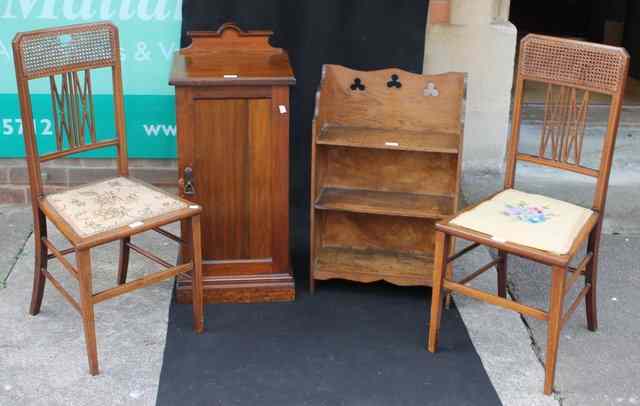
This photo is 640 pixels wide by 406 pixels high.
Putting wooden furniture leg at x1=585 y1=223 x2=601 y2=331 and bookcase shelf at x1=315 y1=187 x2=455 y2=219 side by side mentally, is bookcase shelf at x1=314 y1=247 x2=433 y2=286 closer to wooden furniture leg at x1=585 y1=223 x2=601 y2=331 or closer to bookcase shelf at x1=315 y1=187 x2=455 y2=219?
bookcase shelf at x1=315 y1=187 x2=455 y2=219

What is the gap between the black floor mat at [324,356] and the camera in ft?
9.70

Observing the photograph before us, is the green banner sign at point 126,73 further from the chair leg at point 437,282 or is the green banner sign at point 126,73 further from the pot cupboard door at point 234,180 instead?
the chair leg at point 437,282

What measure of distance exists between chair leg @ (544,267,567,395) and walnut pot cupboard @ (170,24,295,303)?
1120 millimetres

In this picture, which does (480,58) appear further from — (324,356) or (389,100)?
(324,356)

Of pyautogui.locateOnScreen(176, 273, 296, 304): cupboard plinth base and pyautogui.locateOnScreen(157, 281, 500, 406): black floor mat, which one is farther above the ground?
pyautogui.locateOnScreen(176, 273, 296, 304): cupboard plinth base

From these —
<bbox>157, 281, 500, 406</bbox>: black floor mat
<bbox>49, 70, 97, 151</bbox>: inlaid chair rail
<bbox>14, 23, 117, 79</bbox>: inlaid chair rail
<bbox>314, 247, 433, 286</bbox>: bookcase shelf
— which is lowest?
<bbox>157, 281, 500, 406</bbox>: black floor mat

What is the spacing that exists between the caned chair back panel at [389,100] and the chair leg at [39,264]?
1198 mm

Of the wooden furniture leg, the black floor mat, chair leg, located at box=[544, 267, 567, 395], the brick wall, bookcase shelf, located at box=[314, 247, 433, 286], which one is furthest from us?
the brick wall

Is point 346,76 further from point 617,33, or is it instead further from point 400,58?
point 617,33

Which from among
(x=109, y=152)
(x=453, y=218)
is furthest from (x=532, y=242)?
(x=109, y=152)

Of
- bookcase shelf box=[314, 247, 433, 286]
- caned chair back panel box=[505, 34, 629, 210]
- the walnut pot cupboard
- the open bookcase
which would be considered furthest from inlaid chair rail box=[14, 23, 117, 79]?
caned chair back panel box=[505, 34, 629, 210]

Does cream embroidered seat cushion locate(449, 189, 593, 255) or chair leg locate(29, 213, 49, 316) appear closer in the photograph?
cream embroidered seat cushion locate(449, 189, 593, 255)

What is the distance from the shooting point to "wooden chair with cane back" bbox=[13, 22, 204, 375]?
2982 mm

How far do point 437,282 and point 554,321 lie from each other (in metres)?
0.45
